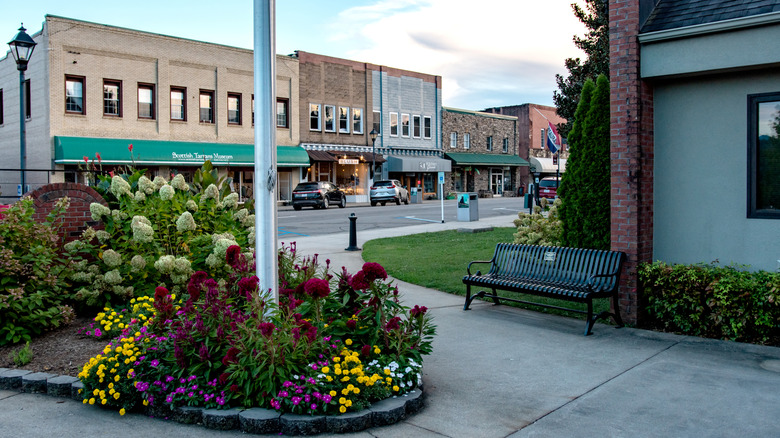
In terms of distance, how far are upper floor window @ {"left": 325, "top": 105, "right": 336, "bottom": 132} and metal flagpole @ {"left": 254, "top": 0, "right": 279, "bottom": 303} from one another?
3746cm

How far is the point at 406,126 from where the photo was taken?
48.7 m

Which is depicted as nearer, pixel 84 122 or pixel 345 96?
pixel 84 122

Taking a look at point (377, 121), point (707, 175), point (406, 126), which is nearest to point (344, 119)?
point (377, 121)

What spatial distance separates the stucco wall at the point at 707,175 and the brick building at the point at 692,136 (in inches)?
0.4

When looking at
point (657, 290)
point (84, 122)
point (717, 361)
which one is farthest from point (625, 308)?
point (84, 122)

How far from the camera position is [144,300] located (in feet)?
21.0

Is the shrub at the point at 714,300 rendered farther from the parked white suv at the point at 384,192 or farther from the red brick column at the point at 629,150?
the parked white suv at the point at 384,192

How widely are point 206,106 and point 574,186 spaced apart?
96.5 feet

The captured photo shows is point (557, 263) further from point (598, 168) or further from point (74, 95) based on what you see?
point (74, 95)

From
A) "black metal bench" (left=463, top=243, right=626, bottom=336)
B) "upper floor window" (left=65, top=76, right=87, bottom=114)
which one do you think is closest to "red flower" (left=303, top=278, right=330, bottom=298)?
"black metal bench" (left=463, top=243, right=626, bottom=336)

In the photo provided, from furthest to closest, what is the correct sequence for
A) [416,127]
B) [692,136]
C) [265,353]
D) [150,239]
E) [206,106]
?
[416,127] → [206,106] → [692,136] → [150,239] → [265,353]

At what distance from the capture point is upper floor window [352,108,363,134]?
4425 centimetres

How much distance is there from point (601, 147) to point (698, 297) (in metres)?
2.85

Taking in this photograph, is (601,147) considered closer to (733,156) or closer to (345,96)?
(733,156)
